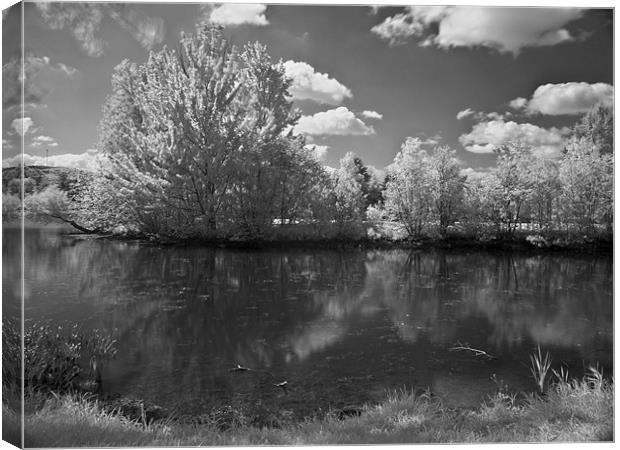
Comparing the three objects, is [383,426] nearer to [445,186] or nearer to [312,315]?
[312,315]

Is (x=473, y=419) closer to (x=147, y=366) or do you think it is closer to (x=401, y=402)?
(x=401, y=402)

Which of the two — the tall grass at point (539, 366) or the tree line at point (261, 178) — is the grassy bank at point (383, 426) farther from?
the tree line at point (261, 178)

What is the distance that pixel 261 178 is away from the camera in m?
4.72

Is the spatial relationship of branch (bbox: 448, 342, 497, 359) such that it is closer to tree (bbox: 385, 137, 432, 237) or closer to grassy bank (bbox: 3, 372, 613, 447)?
grassy bank (bbox: 3, 372, 613, 447)

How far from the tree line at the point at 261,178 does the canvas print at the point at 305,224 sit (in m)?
0.02

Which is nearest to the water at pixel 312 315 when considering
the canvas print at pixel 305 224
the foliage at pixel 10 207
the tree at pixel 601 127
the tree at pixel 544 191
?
the canvas print at pixel 305 224

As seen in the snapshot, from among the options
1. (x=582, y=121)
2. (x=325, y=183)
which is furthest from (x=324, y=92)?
(x=582, y=121)

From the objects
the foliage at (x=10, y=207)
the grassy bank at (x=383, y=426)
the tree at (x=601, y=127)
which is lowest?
the grassy bank at (x=383, y=426)

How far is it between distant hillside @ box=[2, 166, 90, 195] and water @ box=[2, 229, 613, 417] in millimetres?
336

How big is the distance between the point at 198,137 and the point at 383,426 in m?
3.76

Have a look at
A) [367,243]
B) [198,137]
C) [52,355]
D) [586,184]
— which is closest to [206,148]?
[198,137]

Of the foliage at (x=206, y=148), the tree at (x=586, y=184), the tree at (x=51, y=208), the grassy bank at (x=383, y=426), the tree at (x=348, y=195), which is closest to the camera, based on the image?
the grassy bank at (x=383, y=426)

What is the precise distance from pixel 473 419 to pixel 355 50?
301cm

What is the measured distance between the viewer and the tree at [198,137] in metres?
4.18
